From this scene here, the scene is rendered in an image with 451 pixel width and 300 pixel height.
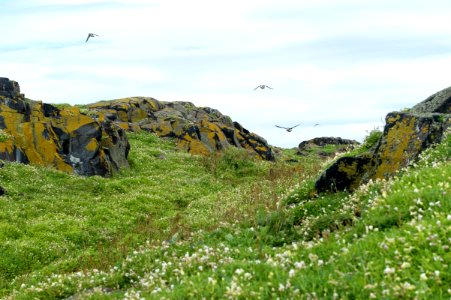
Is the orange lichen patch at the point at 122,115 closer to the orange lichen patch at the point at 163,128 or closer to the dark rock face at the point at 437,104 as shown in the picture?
the orange lichen patch at the point at 163,128

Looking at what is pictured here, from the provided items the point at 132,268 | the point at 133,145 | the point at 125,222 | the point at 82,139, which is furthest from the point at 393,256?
the point at 133,145

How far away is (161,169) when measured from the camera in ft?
135

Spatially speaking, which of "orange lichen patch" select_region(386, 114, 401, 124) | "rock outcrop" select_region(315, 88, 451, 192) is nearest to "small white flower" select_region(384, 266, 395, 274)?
"rock outcrop" select_region(315, 88, 451, 192)

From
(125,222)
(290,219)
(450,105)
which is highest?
(450,105)

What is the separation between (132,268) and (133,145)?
38635mm

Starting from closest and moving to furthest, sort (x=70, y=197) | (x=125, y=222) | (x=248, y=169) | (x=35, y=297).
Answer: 1. (x=35, y=297)
2. (x=125, y=222)
3. (x=70, y=197)
4. (x=248, y=169)

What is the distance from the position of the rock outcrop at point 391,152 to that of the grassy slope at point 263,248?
1.00 meters

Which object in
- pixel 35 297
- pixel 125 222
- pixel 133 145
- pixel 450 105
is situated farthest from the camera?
pixel 133 145

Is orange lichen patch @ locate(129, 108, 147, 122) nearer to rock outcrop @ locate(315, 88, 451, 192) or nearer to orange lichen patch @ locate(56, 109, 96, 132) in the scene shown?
orange lichen patch @ locate(56, 109, 96, 132)

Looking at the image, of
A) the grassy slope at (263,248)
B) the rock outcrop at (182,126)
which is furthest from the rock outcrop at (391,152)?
the rock outcrop at (182,126)

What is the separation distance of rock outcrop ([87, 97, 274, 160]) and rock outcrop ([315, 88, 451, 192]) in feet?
97.1

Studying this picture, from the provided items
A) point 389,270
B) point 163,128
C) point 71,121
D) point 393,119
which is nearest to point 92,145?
point 71,121

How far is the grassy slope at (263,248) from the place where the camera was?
753cm

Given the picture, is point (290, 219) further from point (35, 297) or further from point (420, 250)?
point (35, 297)
